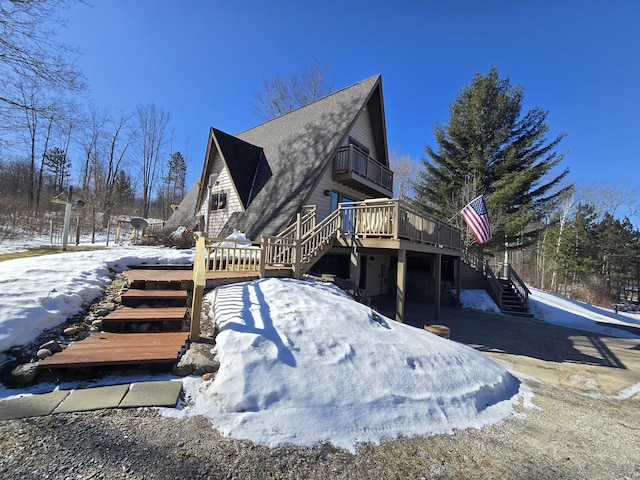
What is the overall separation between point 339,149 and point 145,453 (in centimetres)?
1234

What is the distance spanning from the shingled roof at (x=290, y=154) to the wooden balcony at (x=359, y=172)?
74 centimetres

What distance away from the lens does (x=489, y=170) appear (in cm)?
2147

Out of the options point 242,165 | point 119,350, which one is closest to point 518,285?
point 242,165

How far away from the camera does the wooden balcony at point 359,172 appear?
1286 cm

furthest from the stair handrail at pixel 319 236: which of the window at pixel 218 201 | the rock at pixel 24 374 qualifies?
the window at pixel 218 201

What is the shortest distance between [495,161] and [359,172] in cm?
1451

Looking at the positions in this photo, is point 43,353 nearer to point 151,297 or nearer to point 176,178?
point 151,297

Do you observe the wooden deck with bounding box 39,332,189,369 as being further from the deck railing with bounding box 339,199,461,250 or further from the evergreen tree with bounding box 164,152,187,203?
the evergreen tree with bounding box 164,152,187,203

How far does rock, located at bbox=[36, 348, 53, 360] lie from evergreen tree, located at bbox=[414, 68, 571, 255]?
2103 cm

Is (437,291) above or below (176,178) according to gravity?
below

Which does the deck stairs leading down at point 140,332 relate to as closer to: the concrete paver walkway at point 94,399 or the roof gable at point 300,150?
the concrete paver walkway at point 94,399

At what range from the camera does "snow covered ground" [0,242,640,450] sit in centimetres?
298

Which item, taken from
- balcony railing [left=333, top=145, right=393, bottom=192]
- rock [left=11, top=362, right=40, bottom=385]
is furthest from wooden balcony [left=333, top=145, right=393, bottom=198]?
rock [left=11, top=362, right=40, bottom=385]

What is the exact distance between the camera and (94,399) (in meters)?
2.90
